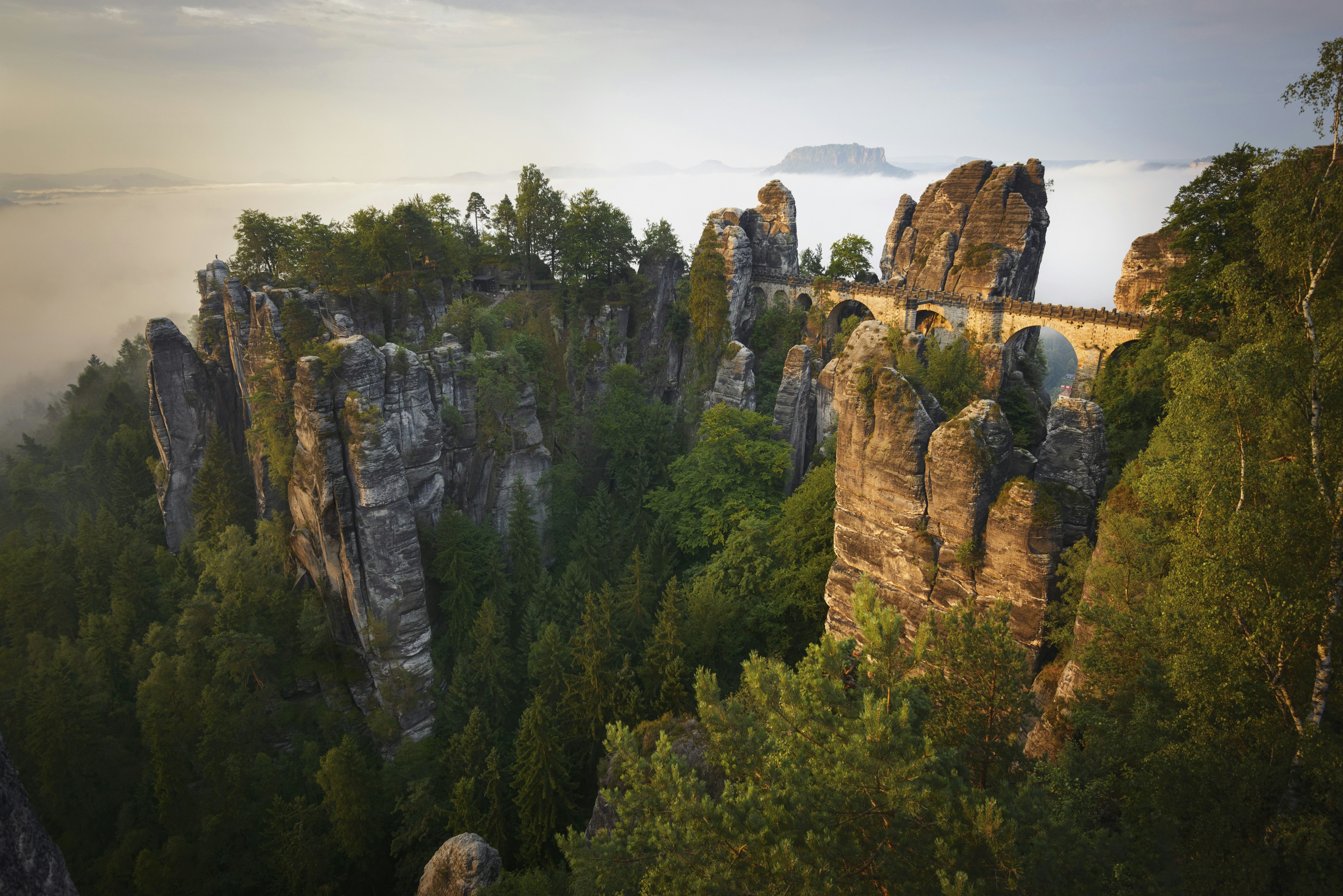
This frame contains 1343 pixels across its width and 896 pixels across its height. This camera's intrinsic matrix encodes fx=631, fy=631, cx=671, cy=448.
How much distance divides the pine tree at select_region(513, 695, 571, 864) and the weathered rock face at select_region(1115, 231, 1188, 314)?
35428 mm

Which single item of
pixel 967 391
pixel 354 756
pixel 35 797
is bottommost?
pixel 35 797

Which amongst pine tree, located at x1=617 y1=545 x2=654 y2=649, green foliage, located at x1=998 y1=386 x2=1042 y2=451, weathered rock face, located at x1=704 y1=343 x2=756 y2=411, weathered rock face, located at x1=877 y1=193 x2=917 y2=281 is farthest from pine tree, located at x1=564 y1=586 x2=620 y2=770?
weathered rock face, located at x1=877 y1=193 x2=917 y2=281

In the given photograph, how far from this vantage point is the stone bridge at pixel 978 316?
35438mm

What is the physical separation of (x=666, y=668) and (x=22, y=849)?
1972 centimetres

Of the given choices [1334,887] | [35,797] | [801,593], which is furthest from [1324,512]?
[35,797]

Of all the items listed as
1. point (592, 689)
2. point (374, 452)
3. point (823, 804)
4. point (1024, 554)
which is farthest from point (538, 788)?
point (1024, 554)

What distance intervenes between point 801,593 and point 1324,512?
17.9 metres

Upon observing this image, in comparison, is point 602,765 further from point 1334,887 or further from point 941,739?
point 1334,887

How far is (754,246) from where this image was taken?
49188 mm

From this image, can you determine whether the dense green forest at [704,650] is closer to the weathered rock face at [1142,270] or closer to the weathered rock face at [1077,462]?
the weathered rock face at [1077,462]

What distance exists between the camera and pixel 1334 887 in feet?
29.7

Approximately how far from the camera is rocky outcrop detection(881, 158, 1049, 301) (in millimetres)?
41281

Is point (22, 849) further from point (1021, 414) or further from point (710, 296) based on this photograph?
point (710, 296)

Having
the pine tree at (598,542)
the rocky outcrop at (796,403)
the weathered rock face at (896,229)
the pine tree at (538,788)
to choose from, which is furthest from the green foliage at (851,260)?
the pine tree at (538,788)
